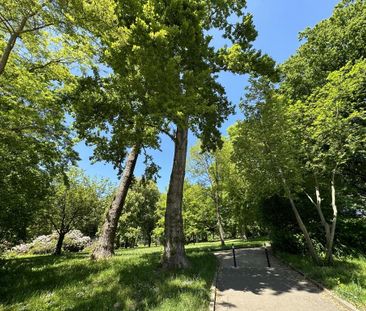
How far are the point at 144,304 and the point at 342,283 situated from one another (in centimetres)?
636

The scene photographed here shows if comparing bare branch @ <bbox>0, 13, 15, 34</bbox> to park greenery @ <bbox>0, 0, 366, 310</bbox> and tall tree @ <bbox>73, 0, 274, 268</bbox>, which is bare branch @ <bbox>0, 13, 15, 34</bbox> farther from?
tall tree @ <bbox>73, 0, 274, 268</bbox>

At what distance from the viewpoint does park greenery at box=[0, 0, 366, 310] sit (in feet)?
Answer: 23.2

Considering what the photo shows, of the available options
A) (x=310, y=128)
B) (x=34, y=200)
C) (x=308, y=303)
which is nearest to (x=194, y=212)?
(x=34, y=200)

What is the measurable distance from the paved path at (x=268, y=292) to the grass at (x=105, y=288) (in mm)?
672

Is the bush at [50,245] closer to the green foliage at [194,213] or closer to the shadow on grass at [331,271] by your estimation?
A: the green foliage at [194,213]

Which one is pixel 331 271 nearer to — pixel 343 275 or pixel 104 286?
pixel 343 275

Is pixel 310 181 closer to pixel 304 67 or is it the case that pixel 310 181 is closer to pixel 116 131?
pixel 116 131

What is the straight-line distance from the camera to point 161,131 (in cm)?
1110

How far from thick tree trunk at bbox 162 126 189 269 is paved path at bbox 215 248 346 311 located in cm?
180

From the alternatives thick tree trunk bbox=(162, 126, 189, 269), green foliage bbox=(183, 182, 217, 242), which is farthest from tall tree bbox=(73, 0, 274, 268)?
green foliage bbox=(183, 182, 217, 242)

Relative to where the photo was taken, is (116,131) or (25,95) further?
(25,95)

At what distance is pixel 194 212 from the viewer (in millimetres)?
40000

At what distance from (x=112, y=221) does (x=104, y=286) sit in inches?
212

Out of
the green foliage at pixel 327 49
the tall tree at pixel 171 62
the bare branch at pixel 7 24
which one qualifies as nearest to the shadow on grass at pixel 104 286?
the tall tree at pixel 171 62
